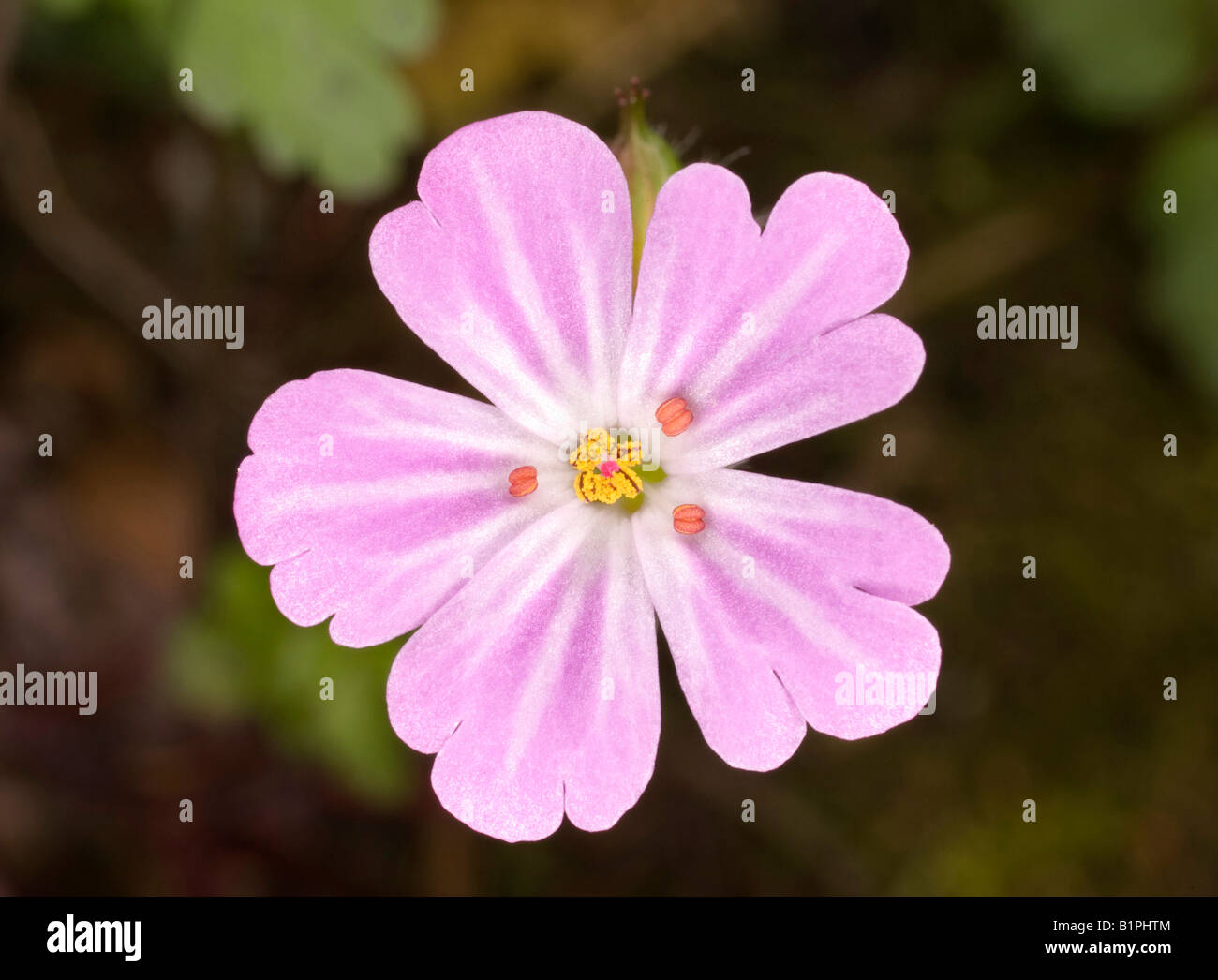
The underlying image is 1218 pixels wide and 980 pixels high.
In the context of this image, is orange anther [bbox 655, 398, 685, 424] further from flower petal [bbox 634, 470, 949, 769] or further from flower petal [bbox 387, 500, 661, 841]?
flower petal [bbox 387, 500, 661, 841]

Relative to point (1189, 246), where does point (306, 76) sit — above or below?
above

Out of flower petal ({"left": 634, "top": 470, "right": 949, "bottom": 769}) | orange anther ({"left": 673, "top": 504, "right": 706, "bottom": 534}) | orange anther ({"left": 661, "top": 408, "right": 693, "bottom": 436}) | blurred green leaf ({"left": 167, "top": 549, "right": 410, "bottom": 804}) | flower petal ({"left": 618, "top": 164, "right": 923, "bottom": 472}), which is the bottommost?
blurred green leaf ({"left": 167, "top": 549, "right": 410, "bottom": 804})

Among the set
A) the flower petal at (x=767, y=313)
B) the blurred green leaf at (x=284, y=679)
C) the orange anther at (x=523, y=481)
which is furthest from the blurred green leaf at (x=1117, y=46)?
the blurred green leaf at (x=284, y=679)

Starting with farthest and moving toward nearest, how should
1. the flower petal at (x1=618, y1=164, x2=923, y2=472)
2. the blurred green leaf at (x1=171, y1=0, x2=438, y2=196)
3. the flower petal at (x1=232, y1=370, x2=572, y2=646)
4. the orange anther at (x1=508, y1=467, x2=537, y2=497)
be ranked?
the blurred green leaf at (x1=171, y1=0, x2=438, y2=196) → the orange anther at (x1=508, y1=467, x2=537, y2=497) → the flower petal at (x1=232, y1=370, x2=572, y2=646) → the flower petal at (x1=618, y1=164, x2=923, y2=472)

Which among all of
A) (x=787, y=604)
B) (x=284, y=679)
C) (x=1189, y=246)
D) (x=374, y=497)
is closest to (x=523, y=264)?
(x=374, y=497)

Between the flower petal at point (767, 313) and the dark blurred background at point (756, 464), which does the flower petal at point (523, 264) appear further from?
the dark blurred background at point (756, 464)

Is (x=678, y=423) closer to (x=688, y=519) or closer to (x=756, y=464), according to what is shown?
(x=688, y=519)

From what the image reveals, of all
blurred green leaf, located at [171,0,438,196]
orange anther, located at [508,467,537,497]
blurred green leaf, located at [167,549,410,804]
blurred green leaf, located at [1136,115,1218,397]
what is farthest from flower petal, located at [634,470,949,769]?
blurred green leaf, located at [1136,115,1218,397]

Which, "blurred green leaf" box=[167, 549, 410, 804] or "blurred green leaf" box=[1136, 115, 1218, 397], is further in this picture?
"blurred green leaf" box=[1136, 115, 1218, 397]
